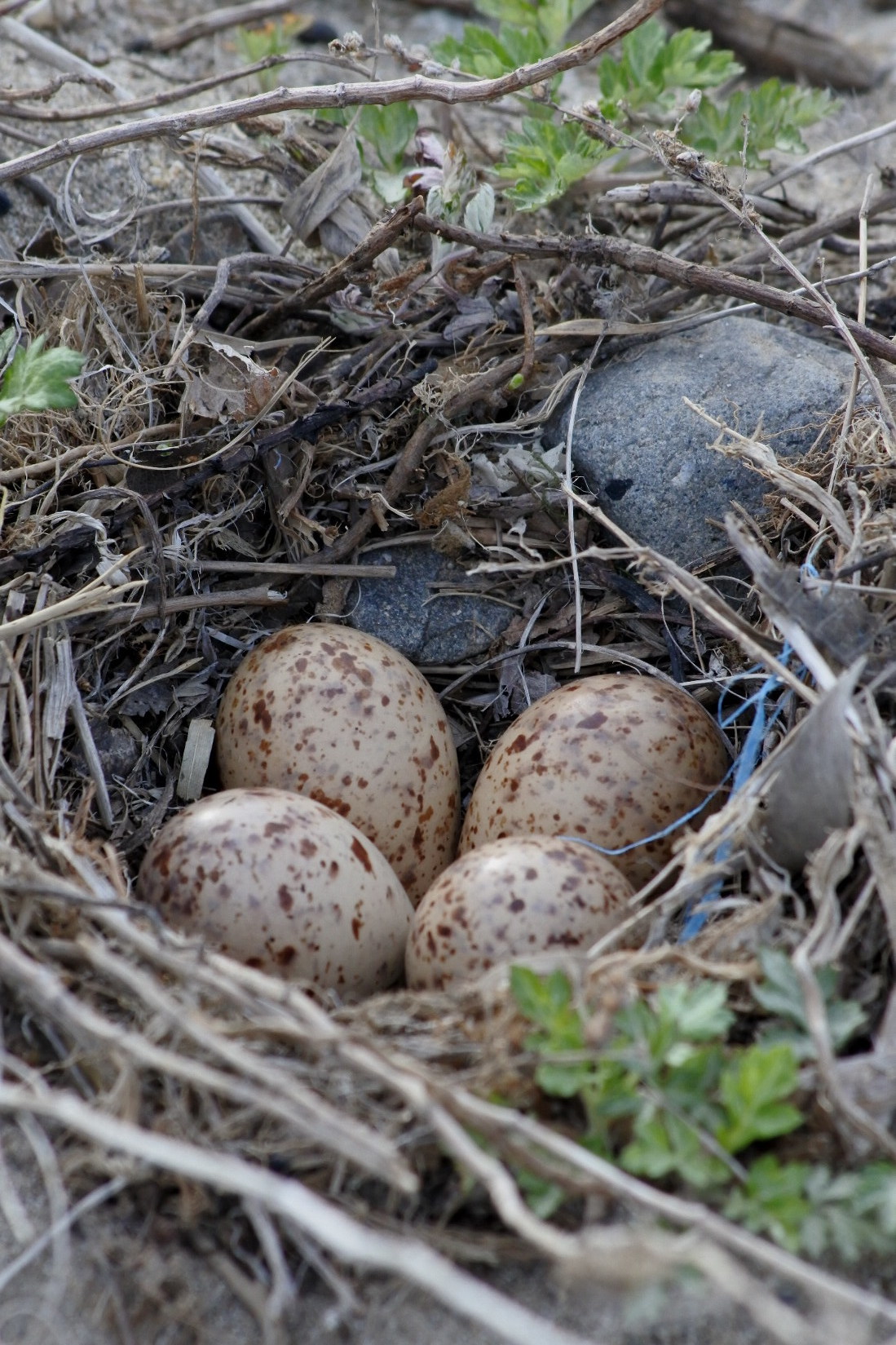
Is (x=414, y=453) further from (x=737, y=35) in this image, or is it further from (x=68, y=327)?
(x=737, y=35)

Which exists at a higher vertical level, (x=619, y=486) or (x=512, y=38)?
(x=512, y=38)

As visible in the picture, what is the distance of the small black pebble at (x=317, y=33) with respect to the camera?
4.25m

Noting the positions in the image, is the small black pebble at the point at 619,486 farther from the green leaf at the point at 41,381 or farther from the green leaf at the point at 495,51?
the green leaf at the point at 41,381

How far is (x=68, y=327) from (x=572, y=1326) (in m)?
2.26

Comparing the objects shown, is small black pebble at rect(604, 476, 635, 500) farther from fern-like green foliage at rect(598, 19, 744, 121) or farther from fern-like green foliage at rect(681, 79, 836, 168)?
fern-like green foliage at rect(598, 19, 744, 121)

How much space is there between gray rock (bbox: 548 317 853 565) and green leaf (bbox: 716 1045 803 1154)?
140cm

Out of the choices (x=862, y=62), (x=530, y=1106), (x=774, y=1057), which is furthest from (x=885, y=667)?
(x=862, y=62)

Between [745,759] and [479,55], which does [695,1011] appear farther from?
[479,55]

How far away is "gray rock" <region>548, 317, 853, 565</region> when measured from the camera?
2.70m

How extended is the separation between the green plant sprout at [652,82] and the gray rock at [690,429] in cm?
53

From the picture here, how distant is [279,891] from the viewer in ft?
6.84

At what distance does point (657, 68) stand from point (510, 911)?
7.22 feet

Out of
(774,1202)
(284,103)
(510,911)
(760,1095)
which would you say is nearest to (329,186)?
(284,103)

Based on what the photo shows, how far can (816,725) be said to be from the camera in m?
1.89
